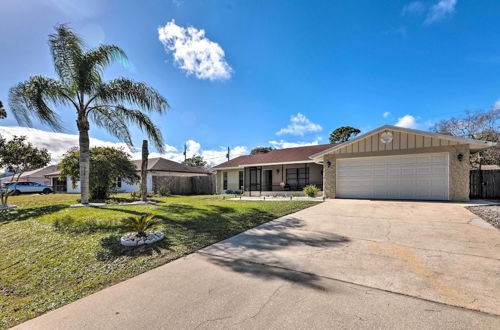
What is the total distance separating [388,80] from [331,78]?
3.49 meters

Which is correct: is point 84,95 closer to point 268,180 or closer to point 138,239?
point 138,239

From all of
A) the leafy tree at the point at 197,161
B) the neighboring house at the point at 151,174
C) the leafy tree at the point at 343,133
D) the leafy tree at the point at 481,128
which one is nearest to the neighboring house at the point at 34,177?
the neighboring house at the point at 151,174

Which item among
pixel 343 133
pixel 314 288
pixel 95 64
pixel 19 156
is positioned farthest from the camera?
pixel 343 133

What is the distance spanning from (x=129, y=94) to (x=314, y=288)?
10.3 metres

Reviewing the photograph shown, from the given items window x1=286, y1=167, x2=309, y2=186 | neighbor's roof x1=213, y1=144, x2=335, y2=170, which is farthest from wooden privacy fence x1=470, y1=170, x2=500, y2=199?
window x1=286, y1=167, x2=309, y2=186

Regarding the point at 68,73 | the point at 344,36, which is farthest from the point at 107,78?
the point at 344,36

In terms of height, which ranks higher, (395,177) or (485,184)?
(395,177)

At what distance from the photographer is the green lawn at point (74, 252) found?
3.05 metres

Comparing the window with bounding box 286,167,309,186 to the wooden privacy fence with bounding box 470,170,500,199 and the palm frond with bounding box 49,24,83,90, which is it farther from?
the palm frond with bounding box 49,24,83,90

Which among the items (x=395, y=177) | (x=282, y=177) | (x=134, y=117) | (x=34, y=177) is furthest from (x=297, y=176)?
(x=34, y=177)

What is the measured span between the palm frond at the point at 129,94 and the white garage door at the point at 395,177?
1044 cm

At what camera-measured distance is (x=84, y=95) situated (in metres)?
9.59

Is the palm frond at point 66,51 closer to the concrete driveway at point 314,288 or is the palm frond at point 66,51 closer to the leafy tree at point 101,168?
the leafy tree at point 101,168

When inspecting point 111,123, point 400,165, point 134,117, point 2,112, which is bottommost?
point 400,165
